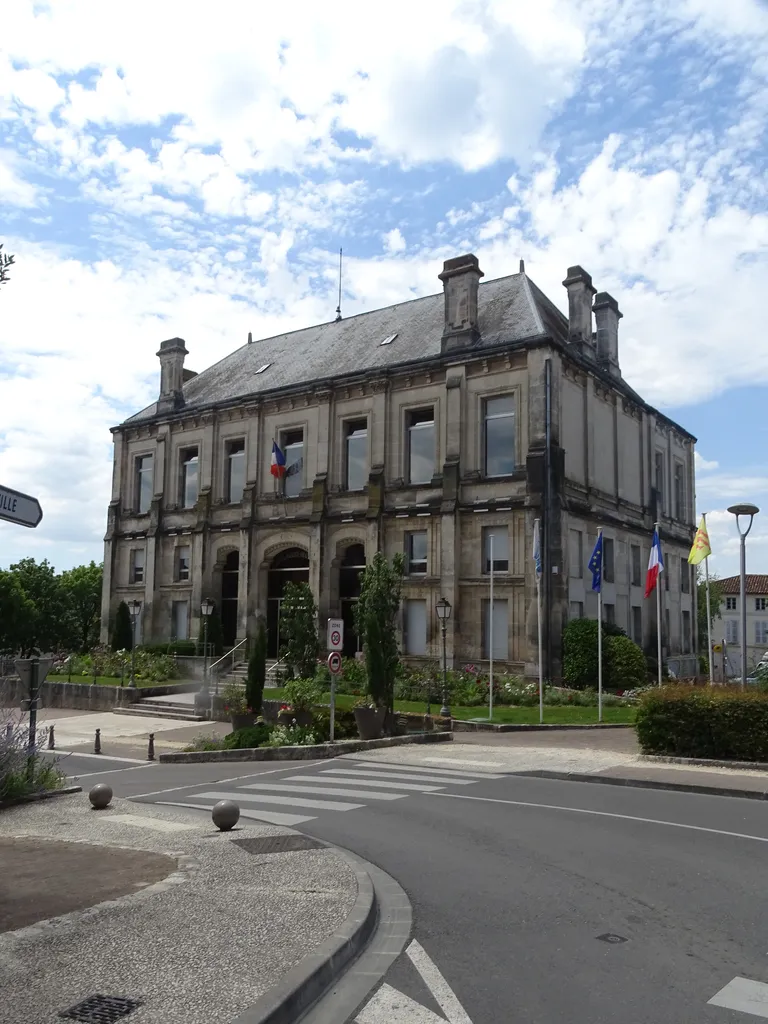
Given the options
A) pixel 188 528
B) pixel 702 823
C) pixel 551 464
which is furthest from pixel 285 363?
pixel 702 823

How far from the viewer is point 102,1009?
5.11 metres

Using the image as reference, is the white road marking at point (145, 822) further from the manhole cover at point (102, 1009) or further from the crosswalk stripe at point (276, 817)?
the manhole cover at point (102, 1009)

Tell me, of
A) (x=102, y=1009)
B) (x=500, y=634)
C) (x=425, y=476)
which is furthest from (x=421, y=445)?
(x=102, y=1009)

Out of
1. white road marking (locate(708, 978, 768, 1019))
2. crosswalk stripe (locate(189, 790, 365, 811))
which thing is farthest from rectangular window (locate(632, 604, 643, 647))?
white road marking (locate(708, 978, 768, 1019))

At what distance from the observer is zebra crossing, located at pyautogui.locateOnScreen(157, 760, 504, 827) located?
12.8 meters

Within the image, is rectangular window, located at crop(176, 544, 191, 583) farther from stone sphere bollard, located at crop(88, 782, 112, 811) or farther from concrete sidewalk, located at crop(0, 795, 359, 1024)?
concrete sidewalk, located at crop(0, 795, 359, 1024)

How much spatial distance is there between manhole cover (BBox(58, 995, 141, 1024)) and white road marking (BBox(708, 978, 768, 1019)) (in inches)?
134

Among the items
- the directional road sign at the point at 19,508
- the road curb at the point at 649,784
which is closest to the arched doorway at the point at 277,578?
the road curb at the point at 649,784

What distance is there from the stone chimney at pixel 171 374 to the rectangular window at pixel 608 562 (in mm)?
22756

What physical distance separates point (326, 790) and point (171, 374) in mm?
35895

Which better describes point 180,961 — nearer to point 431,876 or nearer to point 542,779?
point 431,876

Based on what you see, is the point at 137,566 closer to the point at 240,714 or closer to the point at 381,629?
the point at 240,714

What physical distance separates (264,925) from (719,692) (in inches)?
507

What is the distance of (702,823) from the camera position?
36.9 ft
